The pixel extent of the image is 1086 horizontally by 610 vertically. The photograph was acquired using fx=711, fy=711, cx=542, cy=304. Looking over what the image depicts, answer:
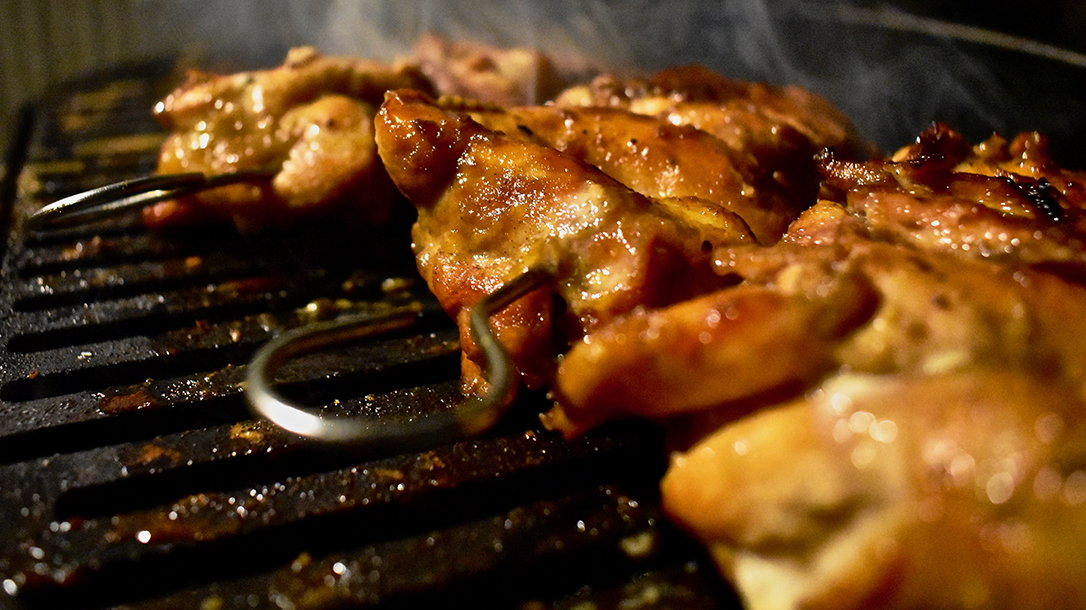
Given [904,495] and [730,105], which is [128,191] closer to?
[730,105]

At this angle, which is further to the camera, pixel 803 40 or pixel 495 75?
pixel 803 40

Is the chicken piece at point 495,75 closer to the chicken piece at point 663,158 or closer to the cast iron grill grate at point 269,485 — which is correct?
the chicken piece at point 663,158

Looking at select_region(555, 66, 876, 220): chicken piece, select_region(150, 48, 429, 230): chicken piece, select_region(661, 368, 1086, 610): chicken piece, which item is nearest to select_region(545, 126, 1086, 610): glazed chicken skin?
select_region(661, 368, 1086, 610): chicken piece

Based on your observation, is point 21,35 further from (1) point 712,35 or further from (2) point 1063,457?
(2) point 1063,457

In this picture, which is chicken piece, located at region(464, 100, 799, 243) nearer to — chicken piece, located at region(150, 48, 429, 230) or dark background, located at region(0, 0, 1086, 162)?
chicken piece, located at region(150, 48, 429, 230)

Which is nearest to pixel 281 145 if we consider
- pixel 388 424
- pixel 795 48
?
pixel 388 424

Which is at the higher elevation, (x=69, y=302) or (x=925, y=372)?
(x=925, y=372)

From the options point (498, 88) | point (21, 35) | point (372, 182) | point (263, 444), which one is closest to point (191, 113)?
point (372, 182)
